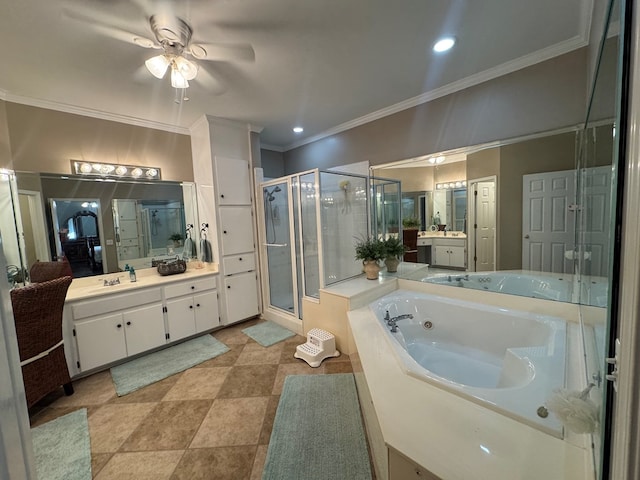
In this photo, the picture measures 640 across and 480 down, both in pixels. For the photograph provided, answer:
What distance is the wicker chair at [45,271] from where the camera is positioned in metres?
2.41

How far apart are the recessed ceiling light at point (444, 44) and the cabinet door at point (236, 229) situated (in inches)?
103

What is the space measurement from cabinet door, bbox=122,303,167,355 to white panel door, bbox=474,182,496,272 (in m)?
3.28

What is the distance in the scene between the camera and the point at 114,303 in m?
2.48

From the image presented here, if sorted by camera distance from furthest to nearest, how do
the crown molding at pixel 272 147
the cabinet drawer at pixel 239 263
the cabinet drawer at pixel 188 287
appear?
the crown molding at pixel 272 147, the cabinet drawer at pixel 239 263, the cabinet drawer at pixel 188 287

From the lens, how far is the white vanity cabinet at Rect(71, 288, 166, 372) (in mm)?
2328

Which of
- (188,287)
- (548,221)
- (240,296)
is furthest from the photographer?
(240,296)

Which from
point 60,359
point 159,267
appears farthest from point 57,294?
point 159,267

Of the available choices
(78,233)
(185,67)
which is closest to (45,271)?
(78,233)

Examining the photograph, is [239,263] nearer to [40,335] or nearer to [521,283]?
[40,335]

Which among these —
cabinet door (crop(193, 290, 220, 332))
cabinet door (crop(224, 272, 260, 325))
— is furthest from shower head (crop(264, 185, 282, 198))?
cabinet door (crop(193, 290, 220, 332))

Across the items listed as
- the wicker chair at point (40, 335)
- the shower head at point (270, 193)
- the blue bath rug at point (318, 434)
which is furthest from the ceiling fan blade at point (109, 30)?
the blue bath rug at point (318, 434)

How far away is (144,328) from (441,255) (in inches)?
125

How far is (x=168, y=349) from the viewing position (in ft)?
9.32

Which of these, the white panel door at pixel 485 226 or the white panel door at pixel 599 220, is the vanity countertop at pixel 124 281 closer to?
the white panel door at pixel 485 226
